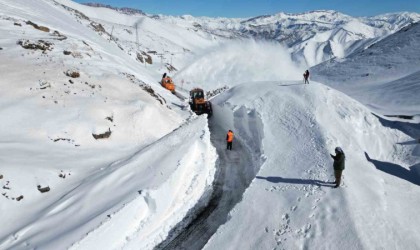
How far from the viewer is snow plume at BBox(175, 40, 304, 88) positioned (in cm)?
6894

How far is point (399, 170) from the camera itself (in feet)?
64.1

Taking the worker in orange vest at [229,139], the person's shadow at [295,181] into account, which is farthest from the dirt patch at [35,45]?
the person's shadow at [295,181]

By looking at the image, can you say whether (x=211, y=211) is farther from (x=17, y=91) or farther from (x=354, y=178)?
(x=17, y=91)

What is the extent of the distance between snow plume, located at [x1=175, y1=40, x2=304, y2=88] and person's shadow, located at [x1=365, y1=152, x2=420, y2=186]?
43459 millimetres

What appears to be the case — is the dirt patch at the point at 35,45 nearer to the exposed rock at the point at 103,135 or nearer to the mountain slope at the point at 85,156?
the mountain slope at the point at 85,156

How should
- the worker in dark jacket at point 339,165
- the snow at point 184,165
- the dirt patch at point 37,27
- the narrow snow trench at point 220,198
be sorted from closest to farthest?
1. the snow at point 184,165
2. the narrow snow trench at point 220,198
3. the worker in dark jacket at point 339,165
4. the dirt patch at point 37,27

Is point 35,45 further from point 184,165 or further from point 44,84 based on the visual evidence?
point 184,165

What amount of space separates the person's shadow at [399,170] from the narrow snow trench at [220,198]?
21.2 ft

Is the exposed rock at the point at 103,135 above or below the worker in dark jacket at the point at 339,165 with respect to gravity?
below

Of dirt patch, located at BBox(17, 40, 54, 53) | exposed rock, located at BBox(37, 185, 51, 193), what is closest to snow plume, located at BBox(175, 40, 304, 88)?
dirt patch, located at BBox(17, 40, 54, 53)

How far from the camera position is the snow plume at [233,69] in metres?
68.9

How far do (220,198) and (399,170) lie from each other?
10542 millimetres

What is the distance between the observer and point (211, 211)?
1454 cm

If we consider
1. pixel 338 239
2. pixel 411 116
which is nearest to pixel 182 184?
pixel 338 239
